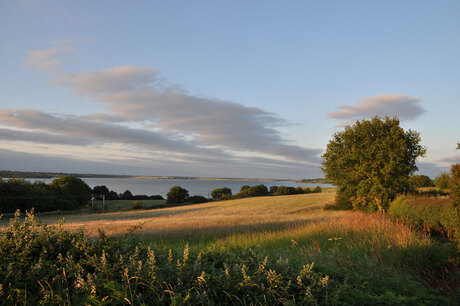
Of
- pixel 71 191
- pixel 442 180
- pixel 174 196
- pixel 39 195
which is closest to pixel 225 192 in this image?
pixel 174 196

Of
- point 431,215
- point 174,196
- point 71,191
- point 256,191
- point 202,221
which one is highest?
point 431,215

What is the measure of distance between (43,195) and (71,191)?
7.44 m

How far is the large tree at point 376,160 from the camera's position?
75.9 feet

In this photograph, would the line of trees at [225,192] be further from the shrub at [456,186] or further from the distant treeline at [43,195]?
the shrub at [456,186]

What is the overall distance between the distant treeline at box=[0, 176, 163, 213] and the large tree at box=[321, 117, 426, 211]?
4862 cm

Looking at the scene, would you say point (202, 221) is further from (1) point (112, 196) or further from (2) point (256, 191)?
(1) point (112, 196)

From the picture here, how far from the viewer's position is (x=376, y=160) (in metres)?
23.7

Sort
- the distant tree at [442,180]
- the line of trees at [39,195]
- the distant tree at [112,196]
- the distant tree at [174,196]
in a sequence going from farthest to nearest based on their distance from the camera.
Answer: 1. the distant tree at [112,196]
2. the distant tree at [174,196]
3. the line of trees at [39,195]
4. the distant tree at [442,180]

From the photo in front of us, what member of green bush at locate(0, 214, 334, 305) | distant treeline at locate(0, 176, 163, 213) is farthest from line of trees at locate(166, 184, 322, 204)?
green bush at locate(0, 214, 334, 305)

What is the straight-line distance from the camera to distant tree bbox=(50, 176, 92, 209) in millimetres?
57600

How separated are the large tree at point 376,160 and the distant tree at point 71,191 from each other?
5158 cm

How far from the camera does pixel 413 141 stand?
78.2 feet

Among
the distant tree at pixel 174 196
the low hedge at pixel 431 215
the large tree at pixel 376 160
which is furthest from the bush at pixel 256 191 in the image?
the low hedge at pixel 431 215

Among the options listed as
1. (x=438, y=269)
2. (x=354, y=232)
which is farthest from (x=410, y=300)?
Result: (x=354, y=232)
